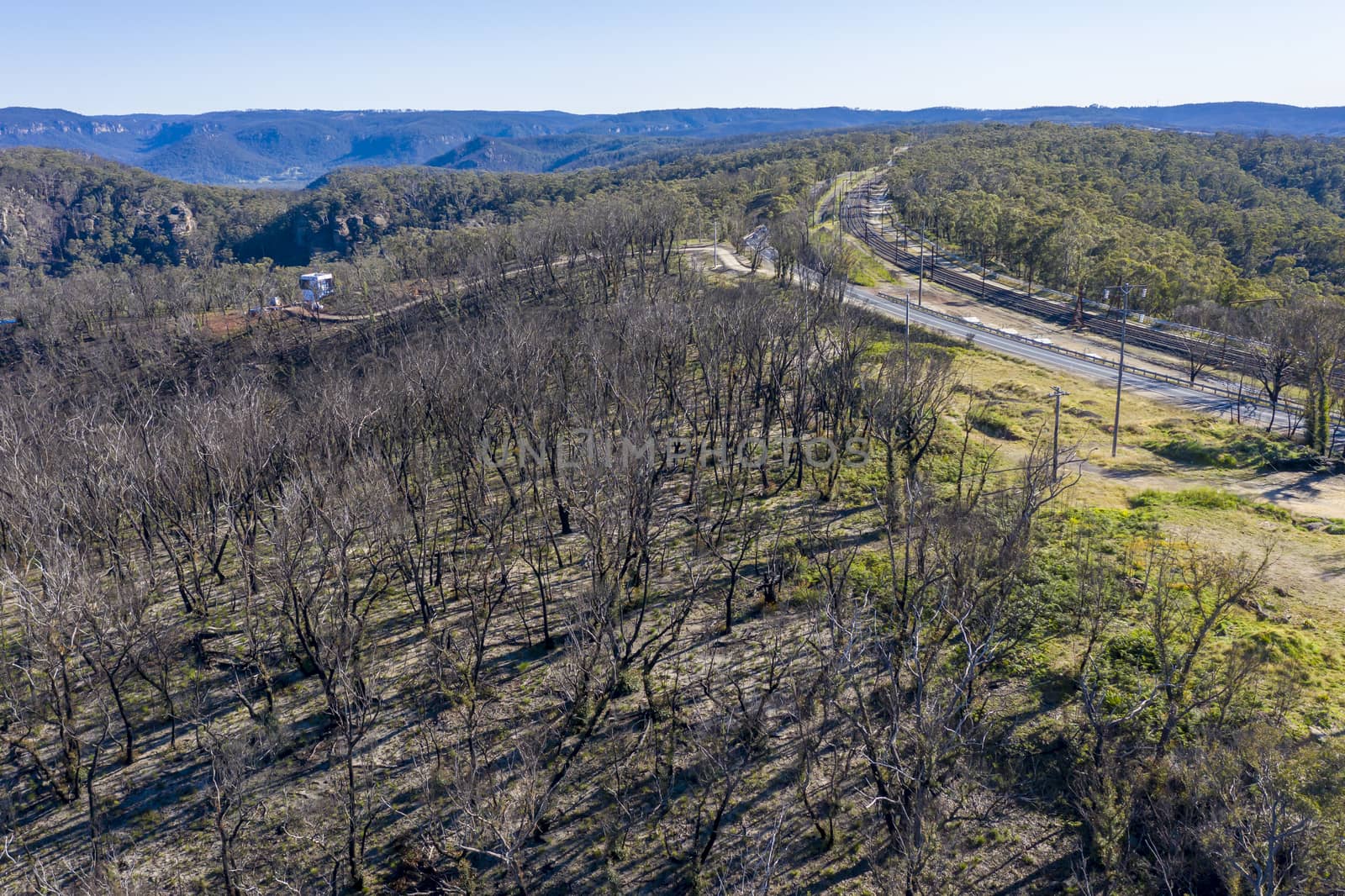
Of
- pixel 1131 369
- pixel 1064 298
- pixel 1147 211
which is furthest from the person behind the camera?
pixel 1147 211

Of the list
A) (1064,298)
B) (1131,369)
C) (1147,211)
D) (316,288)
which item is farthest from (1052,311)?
(316,288)

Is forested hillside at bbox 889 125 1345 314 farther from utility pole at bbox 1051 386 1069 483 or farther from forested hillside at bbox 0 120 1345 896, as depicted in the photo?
utility pole at bbox 1051 386 1069 483

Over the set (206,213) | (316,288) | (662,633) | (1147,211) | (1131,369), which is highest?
(206,213)

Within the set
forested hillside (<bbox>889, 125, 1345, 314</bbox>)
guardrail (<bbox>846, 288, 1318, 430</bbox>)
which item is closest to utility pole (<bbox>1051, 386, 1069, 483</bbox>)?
guardrail (<bbox>846, 288, 1318, 430</bbox>)

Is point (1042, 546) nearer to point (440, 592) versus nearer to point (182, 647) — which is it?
point (440, 592)

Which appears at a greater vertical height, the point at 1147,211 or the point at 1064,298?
the point at 1147,211

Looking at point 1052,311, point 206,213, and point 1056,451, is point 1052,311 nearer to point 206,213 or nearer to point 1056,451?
point 1056,451

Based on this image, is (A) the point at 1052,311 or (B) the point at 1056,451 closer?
(B) the point at 1056,451

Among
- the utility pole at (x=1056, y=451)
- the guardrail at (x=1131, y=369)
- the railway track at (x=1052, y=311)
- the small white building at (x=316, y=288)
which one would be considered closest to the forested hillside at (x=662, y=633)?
the utility pole at (x=1056, y=451)

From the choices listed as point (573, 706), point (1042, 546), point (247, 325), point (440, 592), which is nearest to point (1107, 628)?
point (1042, 546)
